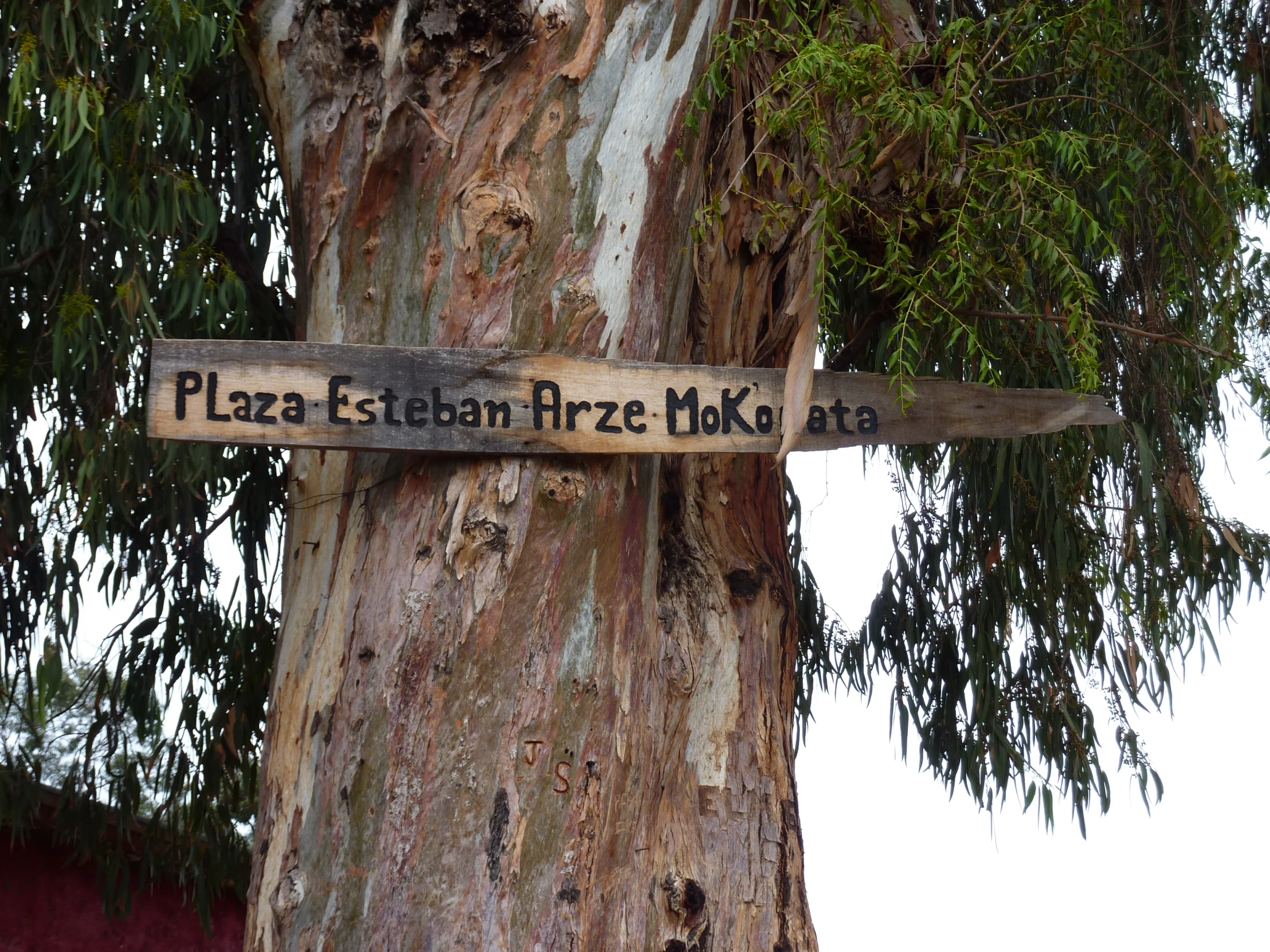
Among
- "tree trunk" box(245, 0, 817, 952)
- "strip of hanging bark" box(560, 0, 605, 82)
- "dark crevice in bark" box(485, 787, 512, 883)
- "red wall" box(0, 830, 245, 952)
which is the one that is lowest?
"red wall" box(0, 830, 245, 952)

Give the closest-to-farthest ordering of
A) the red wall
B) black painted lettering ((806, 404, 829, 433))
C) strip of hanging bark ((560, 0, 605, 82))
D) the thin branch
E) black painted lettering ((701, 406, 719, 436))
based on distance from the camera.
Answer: black painted lettering ((701, 406, 719, 436))
black painted lettering ((806, 404, 829, 433))
strip of hanging bark ((560, 0, 605, 82))
the thin branch
the red wall

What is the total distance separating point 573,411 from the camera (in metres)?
2.27

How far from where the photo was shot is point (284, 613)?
2561mm

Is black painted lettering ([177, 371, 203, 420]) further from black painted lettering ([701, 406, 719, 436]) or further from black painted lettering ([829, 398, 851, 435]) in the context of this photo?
black painted lettering ([829, 398, 851, 435])

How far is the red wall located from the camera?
20.7 feet

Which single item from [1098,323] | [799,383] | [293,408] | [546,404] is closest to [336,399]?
[293,408]

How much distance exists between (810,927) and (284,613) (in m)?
1.36

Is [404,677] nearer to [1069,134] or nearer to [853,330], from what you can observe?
[1069,134]

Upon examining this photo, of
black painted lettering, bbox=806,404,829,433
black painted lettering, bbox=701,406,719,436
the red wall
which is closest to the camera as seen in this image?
black painted lettering, bbox=701,406,719,436

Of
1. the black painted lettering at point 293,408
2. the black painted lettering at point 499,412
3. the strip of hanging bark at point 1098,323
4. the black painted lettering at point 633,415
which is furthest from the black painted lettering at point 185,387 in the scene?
the strip of hanging bark at point 1098,323

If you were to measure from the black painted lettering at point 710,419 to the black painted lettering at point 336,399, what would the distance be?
2.02 ft

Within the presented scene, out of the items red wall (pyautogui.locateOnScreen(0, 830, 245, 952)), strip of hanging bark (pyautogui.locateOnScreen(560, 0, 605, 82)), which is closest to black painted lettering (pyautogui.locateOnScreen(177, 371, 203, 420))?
strip of hanging bark (pyautogui.locateOnScreen(560, 0, 605, 82))

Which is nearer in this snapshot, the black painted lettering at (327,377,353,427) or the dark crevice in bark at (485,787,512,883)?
the dark crevice in bark at (485,787,512,883)

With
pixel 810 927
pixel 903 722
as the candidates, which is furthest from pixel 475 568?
pixel 903 722
